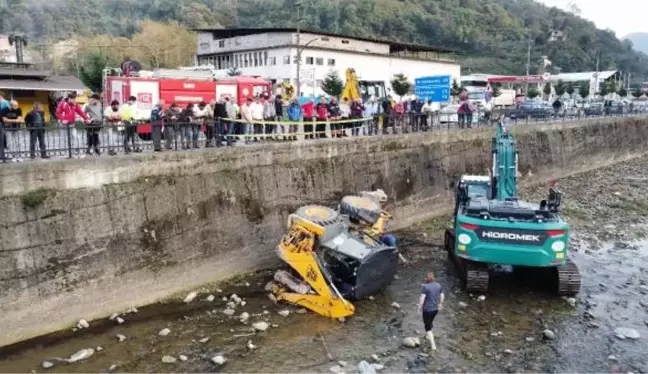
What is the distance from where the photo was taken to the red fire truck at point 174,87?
22078mm

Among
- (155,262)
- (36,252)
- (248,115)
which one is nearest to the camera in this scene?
(36,252)

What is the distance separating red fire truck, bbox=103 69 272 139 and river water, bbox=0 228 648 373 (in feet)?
35.9

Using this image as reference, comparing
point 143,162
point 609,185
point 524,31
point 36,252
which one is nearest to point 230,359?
point 36,252

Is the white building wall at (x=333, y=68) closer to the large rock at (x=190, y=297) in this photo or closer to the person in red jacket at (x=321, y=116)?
the person in red jacket at (x=321, y=116)

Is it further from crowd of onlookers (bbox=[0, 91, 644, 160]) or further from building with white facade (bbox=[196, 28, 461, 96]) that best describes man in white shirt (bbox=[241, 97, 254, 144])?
building with white facade (bbox=[196, 28, 461, 96])

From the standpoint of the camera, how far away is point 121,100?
2184 centimetres

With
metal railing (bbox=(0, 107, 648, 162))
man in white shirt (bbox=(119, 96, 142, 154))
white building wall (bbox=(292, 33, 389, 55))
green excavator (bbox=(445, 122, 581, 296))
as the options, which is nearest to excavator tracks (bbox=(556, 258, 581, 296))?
green excavator (bbox=(445, 122, 581, 296))

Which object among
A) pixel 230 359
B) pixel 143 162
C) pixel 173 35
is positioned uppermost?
pixel 173 35

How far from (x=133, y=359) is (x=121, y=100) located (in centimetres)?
1433

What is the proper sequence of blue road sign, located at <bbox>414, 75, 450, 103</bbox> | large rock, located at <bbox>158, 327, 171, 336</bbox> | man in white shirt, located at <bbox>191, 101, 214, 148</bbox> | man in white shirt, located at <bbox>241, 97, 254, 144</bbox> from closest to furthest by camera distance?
1. large rock, located at <bbox>158, 327, 171, 336</bbox>
2. man in white shirt, located at <bbox>191, 101, 214, 148</bbox>
3. man in white shirt, located at <bbox>241, 97, 254, 144</bbox>
4. blue road sign, located at <bbox>414, 75, 450, 103</bbox>

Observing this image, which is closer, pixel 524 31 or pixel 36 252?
pixel 36 252

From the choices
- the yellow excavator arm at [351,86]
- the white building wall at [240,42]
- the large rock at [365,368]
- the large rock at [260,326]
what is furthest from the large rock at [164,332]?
the white building wall at [240,42]

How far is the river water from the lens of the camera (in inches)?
380

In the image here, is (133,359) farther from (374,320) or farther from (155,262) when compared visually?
(374,320)
